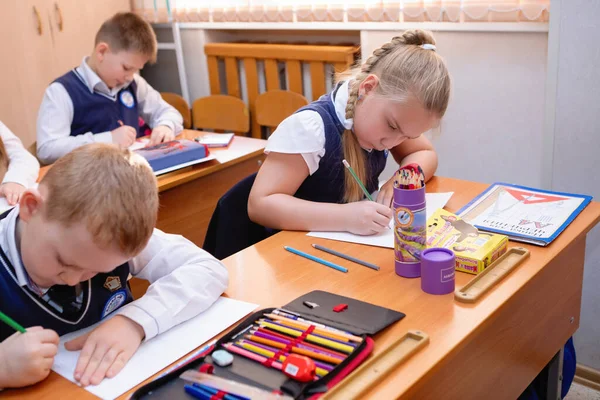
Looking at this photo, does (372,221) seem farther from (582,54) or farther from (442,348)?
(582,54)

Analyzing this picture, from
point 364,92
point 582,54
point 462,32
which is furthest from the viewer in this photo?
point 462,32

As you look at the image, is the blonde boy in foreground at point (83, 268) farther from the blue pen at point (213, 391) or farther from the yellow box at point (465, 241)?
the yellow box at point (465, 241)

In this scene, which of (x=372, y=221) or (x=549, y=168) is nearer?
(x=372, y=221)

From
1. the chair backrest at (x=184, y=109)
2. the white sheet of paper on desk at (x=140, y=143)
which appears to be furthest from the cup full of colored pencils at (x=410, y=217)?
the chair backrest at (x=184, y=109)

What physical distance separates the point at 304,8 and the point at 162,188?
122cm

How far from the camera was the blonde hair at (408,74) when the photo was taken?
1.34 meters

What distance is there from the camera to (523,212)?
4.48ft

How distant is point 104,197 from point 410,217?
0.53 meters

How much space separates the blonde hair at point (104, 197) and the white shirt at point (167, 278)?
0.12 metres

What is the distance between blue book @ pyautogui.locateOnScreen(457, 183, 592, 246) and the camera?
1261mm

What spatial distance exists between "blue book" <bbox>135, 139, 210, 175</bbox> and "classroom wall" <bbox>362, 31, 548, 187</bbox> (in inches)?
33.5

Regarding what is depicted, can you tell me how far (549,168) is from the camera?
203 centimetres

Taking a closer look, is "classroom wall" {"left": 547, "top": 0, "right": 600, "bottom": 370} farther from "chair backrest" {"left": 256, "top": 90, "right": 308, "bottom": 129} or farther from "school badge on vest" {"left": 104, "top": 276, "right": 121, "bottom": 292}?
"school badge on vest" {"left": 104, "top": 276, "right": 121, "bottom": 292}

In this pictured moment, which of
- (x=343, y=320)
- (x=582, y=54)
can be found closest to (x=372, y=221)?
(x=343, y=320)
